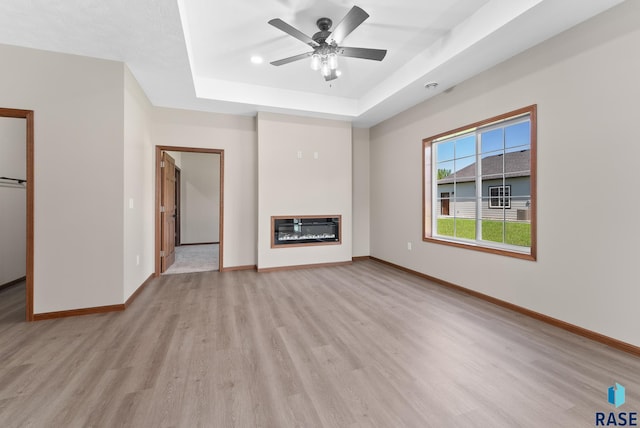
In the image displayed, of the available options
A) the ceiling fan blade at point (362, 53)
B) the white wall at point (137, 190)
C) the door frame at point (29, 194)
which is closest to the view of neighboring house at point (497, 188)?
the ceiling fan blade at point (362, 53)

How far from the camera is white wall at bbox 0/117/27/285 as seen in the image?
11.7 feet

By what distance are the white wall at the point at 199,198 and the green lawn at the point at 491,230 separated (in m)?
5.94

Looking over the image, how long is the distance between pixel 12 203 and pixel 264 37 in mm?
4201

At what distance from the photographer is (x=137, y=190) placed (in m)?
3.48

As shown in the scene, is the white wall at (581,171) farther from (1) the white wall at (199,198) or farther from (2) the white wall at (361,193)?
(1) the white wall at (199,198)

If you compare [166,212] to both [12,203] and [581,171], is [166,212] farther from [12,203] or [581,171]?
[581,171]

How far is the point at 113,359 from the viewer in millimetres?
1961

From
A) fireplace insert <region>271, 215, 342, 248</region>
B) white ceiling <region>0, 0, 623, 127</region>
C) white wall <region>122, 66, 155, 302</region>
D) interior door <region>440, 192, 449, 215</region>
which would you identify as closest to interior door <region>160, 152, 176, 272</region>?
white wall <region>122, 66, 155, 302</region>

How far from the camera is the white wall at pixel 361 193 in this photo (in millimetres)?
5496

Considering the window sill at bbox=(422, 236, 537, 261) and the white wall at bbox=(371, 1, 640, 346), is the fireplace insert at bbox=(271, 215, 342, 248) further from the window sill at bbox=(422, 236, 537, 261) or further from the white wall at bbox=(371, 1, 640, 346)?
the white wall at bbox=(371, 1, 640, 346)

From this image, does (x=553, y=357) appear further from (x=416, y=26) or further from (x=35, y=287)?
(x=35, y=287)

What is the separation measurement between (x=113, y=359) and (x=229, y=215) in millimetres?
2873

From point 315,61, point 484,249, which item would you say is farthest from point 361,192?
point 315,61

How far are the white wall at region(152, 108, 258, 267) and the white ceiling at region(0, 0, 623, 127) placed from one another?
0.37 m
